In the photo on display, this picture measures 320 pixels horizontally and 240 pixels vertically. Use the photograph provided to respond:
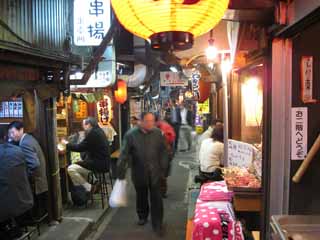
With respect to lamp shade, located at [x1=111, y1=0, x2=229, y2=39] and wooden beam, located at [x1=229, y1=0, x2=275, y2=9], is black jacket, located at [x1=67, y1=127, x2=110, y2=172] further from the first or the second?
lamp shade, located at [x1=111, y1=0, x2=229, y2=39]

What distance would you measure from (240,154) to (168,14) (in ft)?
13.3

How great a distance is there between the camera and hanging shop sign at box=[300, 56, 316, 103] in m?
3.95

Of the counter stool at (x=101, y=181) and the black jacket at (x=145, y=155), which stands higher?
the black jacket at (x=145, y=155)

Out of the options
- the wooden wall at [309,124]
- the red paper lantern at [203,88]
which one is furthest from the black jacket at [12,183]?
the red paper lantern at [203,88]

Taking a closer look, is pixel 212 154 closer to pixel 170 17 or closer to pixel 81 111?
pixel 170 17

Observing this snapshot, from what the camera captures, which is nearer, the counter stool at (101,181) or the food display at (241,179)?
the food display at (241,179)

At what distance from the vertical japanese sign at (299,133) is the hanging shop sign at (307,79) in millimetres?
112

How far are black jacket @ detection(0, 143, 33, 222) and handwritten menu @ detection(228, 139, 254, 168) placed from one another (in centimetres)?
367

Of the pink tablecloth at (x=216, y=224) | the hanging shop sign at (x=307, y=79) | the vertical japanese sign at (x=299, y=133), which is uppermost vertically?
the hanging shop sign at (x=307, y=79)

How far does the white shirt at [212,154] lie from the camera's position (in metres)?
9.58

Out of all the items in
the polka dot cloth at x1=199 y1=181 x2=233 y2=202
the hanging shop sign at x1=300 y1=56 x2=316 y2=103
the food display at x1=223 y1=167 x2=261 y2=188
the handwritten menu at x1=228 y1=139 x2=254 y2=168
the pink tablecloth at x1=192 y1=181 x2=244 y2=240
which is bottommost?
the pink tablecloth at x1=192 y1=181 x2=244 y2=240

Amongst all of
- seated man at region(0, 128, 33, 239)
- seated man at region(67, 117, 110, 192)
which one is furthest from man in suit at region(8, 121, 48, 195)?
seated man at region(67, 117, 110, 192)

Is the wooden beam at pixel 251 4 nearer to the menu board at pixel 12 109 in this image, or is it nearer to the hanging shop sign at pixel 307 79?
the hanging shop sign at pixel 307 79

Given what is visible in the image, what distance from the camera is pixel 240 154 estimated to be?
261 inches
